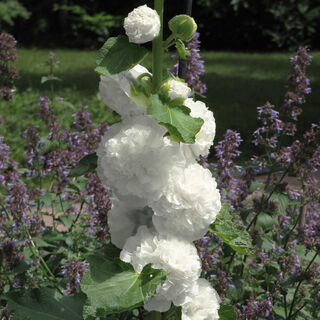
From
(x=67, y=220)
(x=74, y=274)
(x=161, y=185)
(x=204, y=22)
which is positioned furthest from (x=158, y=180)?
(x=204, y=22)

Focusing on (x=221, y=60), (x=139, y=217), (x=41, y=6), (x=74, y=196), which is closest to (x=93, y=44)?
(x=41, y=6)

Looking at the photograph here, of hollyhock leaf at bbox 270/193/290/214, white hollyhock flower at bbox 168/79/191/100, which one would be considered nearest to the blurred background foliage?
hollyhock leaf at bbox 270/193/290/214

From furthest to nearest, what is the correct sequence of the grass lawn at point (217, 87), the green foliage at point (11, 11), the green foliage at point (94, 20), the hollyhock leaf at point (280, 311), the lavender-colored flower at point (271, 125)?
the green foliage at point (94, 20) < the green foliage at point (11, 11) < the grass lawn at point (217, 87) < the lavender-colored flower at point (271, 125) < the hollyhock leaf at point (280, 311)

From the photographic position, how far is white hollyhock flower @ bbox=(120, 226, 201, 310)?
164 cm

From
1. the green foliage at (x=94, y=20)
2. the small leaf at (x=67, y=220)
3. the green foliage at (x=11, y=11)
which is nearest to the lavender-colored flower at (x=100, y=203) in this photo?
the small leaf at (x=67, y=220)

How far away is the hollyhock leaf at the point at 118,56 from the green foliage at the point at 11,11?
15.1 metres

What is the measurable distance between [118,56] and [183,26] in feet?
0.71

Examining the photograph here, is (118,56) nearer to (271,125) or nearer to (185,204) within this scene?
(185,204)

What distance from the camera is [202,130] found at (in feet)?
5.75

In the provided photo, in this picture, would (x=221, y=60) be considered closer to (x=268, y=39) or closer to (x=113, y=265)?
(x=268, y=39)

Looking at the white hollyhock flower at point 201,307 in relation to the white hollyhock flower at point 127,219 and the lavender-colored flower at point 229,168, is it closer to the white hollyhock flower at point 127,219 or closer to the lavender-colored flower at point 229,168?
the white hollyhock flower at point 127,219

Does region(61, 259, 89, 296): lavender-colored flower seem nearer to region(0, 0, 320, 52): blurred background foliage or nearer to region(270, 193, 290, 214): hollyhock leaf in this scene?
region(270, 193, 290, 214): hollyhock leaf

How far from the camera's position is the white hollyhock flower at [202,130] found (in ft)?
5.77

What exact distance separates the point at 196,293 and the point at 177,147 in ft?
1.51
